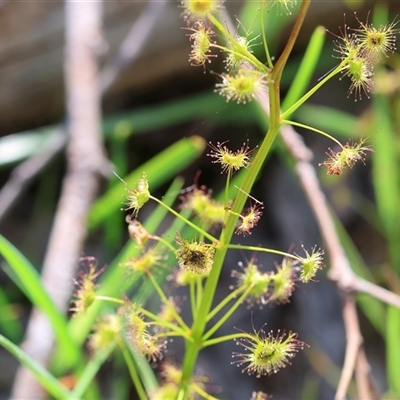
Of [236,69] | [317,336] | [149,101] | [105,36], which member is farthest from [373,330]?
[236,69]

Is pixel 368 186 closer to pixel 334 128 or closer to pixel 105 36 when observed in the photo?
pixel 334 128

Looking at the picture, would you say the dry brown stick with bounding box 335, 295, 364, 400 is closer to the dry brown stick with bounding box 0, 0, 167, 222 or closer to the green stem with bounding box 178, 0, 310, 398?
the green stem with bounding box 178, 0, 310, 398

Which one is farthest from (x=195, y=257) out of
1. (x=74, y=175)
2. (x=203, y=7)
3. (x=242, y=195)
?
(x=74, y=175)

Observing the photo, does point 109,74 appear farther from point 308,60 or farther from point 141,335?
point 141,335

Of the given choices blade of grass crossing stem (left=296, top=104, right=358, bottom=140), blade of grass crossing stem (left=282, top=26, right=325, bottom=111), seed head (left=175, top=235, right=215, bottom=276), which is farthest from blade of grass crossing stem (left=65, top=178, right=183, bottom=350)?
blade of grass crossing stem (left=296, top=104, right=358, bottom=140)

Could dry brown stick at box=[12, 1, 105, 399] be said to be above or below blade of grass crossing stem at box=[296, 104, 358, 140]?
below

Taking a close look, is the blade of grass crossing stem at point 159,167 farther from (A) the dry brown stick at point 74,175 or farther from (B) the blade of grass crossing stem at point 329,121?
(B) the blade of grass crossing stem at point 329,121

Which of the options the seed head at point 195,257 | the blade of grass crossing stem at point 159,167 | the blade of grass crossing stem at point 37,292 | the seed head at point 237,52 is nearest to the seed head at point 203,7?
the seed head at point 237,52
